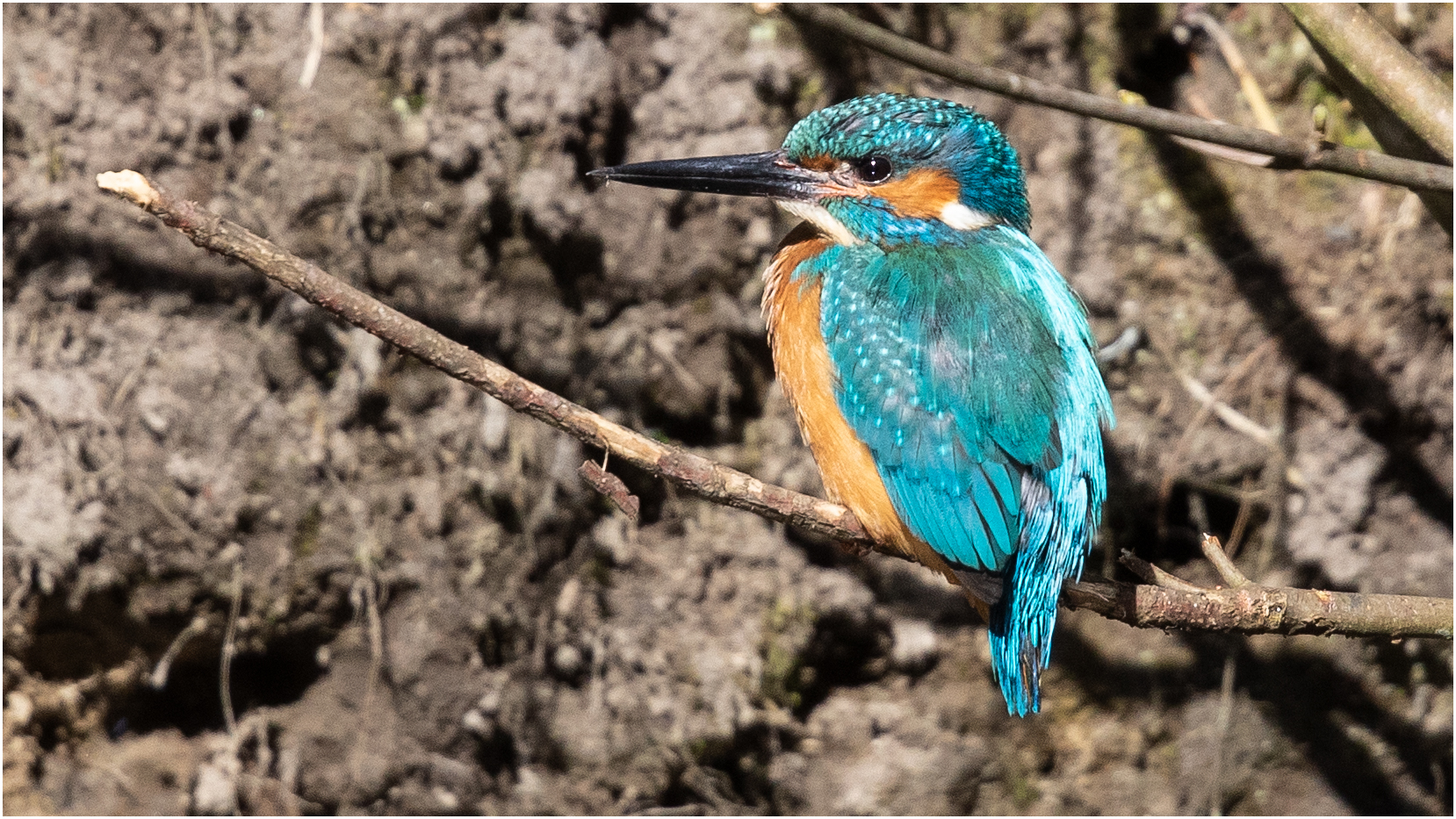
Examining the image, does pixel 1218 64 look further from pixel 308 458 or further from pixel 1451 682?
pixel 308 458

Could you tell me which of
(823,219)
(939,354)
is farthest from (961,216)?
(939,354)

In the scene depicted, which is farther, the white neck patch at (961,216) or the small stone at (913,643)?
the small stone at (913,643)

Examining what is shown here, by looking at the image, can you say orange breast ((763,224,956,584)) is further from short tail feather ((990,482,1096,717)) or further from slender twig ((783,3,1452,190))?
slender twig ((783,3,1452,190))

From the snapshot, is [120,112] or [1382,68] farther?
[120,112]

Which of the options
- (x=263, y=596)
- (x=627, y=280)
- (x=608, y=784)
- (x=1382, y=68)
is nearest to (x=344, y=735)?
(x=263, y=596)

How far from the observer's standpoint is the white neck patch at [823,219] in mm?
2143

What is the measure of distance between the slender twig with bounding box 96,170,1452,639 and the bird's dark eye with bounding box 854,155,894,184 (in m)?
0.62

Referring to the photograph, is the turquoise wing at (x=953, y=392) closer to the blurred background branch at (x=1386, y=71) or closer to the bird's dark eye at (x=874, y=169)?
the bird's dark eye at (x=874, y=169)

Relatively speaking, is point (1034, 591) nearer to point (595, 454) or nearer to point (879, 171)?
point (879, 171)

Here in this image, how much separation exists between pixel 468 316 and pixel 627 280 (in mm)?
384

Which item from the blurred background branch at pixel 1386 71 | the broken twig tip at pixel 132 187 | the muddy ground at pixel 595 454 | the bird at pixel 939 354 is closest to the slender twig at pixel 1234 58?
the muddy ground at pixel 595 454

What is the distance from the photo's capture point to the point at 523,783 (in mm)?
2842

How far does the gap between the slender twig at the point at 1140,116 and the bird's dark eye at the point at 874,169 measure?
27cm

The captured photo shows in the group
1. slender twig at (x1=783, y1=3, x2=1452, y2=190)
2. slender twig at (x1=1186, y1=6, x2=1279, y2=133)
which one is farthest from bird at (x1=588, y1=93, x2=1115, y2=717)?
slender twig at (x1=1186, y1=6, x2=1279, y2=133)
